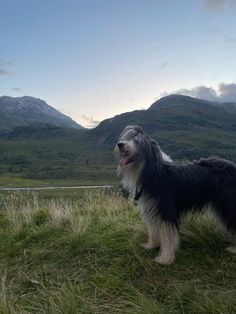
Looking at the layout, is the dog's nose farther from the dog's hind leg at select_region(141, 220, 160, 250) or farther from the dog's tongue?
the dog's hind leg at select_region(141, 220, 160, 250)

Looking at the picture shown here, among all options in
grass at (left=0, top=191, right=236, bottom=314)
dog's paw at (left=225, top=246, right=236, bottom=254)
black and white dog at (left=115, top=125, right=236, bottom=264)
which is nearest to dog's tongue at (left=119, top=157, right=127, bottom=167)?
black and white dog at (left=115, top=125, right=236, bottom=264)

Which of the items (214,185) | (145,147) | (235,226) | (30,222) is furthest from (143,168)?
(30,222)

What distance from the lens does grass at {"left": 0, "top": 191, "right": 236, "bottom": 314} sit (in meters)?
4.90

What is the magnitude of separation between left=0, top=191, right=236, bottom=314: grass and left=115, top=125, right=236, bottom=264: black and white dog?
32 cm

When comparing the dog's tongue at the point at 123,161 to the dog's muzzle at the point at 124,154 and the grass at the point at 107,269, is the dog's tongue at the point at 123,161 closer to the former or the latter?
the dog's muzzle at the point at 124,154

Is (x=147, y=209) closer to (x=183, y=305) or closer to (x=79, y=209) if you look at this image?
(x=183, y=305)

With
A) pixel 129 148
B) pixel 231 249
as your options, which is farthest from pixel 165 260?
pixel 129 148

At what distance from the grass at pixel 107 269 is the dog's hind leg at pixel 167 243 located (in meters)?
0.13

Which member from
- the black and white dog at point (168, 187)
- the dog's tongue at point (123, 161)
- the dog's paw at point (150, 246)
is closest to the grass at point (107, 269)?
the dog's paw at point (150, 246)

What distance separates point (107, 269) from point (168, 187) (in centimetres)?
143

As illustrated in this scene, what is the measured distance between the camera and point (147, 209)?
654 cm

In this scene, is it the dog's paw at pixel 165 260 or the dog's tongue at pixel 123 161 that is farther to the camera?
the dog's tongue at pixel 123 161

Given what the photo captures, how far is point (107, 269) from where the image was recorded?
6121 millimetres

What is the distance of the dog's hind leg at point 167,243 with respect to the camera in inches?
246
